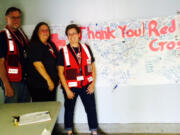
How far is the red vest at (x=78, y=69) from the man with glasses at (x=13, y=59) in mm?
544

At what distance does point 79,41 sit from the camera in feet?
7.33

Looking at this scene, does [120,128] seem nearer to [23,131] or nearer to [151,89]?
[151,89]

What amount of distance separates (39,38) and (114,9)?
3.46 feet

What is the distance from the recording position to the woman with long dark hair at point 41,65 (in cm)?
195

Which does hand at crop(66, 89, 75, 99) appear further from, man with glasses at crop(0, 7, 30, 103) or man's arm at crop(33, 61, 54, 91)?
man with glasses at crop(0, 7, 30, 103)

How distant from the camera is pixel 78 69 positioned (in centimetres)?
209

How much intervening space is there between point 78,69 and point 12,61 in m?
0.81

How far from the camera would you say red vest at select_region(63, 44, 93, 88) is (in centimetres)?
208

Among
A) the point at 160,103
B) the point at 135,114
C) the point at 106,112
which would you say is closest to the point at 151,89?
the point at 160,103

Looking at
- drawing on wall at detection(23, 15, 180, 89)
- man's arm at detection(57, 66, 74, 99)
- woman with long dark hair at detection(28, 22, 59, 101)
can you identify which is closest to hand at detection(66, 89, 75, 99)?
man's arm at detection(57, 66, 74, 99)

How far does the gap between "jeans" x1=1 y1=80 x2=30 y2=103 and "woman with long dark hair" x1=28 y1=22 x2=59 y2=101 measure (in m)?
0.10

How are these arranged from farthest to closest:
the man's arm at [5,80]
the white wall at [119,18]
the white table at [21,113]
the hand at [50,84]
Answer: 1. the white wall at [119,18]
2. the hand at [50,84]
3. the man's arm at [5,80]
4. the white table at [21,113]

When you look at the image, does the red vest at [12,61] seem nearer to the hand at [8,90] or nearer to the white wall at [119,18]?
the hand at [8,90]

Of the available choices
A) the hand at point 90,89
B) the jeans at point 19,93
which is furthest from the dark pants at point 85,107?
the jeans at point 19,93
